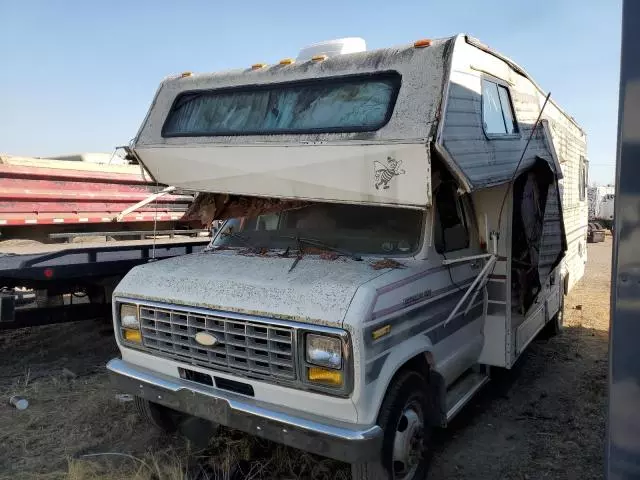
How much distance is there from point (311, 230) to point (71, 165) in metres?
6.66

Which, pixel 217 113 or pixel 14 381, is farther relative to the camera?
pixel 14 381

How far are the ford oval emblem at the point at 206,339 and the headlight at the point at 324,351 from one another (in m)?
0.66

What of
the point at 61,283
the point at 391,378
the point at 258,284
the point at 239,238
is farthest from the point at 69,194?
the point at 391,378

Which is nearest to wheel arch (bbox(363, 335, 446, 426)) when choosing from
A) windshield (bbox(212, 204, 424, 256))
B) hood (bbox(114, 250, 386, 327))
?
hood (bbox(114, 250, 386, 327))

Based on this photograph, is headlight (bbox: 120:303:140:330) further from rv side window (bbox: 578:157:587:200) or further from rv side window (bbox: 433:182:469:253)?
rv side window (bbox: 578:157:587:200)

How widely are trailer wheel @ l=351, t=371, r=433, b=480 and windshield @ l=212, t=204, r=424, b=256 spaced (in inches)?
38.1

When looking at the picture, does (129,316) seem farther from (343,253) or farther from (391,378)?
(391,378)

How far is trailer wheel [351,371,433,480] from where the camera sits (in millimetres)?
3174

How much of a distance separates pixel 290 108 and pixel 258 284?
1.40 metres

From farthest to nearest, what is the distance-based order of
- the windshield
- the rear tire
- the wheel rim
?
the rear tire
the windshield
the wheel rim

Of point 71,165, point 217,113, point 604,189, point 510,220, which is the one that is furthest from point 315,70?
point 604,189

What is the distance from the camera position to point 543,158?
5.03 meters

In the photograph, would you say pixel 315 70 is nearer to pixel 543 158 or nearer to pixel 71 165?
pixel 543 158

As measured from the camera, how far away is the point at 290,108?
403cm
